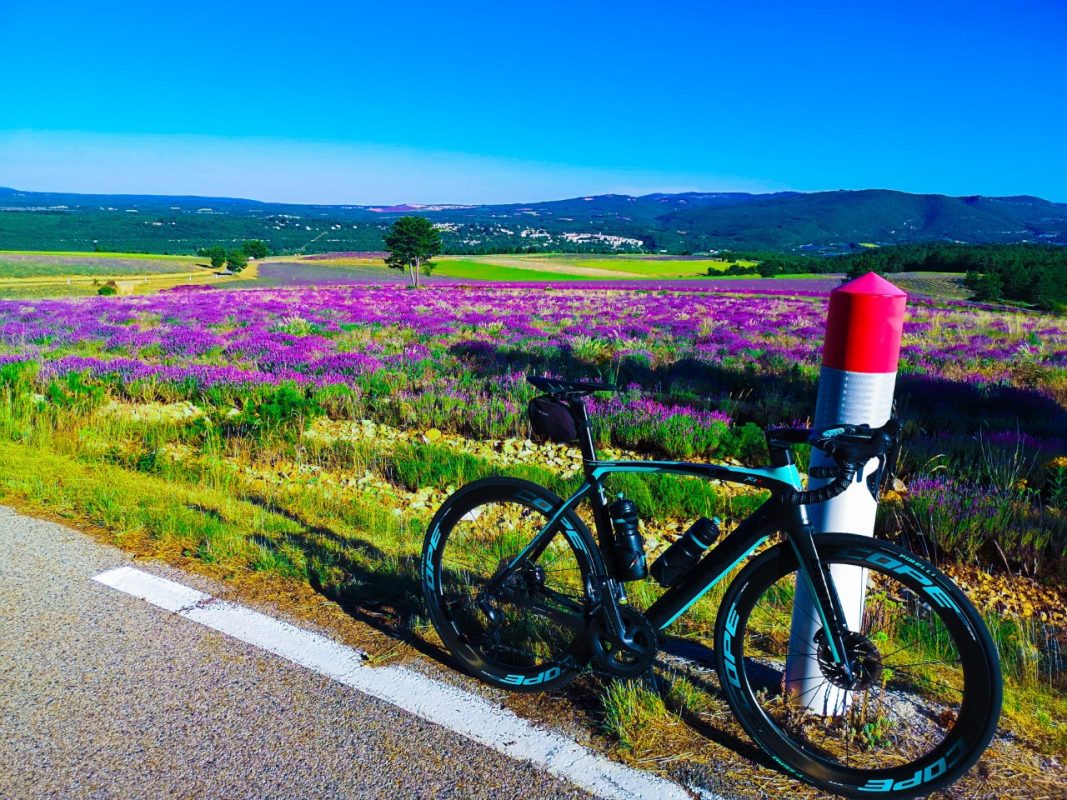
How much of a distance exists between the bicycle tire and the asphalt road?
0.44 metres

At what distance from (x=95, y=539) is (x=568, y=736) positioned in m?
3.37

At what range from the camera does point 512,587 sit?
3037 mm

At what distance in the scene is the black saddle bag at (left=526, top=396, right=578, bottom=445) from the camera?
2771 millimetres

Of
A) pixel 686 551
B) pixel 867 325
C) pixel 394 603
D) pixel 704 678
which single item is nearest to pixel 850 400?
pixel 867 325

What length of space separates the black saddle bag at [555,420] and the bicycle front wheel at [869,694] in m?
0.83

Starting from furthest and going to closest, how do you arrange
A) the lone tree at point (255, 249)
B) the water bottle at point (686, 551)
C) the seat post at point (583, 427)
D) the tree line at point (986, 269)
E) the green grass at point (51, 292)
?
the lone tree at point (255, 249)
the green grass at point (51, 292)
the tree line at point (986, 269)
the seat post at point (583, 427)
the water bottle at point (686, 551)

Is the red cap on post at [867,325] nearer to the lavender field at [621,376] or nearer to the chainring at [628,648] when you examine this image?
the chainring at [628,648]

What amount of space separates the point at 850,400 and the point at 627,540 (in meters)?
0.92

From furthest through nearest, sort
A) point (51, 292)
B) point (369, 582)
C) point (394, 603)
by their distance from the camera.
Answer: point (51, 292), point (369, 582), point (394, 603)

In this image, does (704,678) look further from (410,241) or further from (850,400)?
(410,241)

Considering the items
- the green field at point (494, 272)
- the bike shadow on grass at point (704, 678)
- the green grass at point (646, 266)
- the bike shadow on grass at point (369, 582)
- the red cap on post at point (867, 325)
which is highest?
the red cap on post at point (867, 325)

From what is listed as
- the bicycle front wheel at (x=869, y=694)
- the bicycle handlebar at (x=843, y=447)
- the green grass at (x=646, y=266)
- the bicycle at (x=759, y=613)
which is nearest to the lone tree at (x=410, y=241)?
the green grass at (x=646, y=266)

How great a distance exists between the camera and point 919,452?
7102 millimetres

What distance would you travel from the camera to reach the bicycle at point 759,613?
216 centimetres
